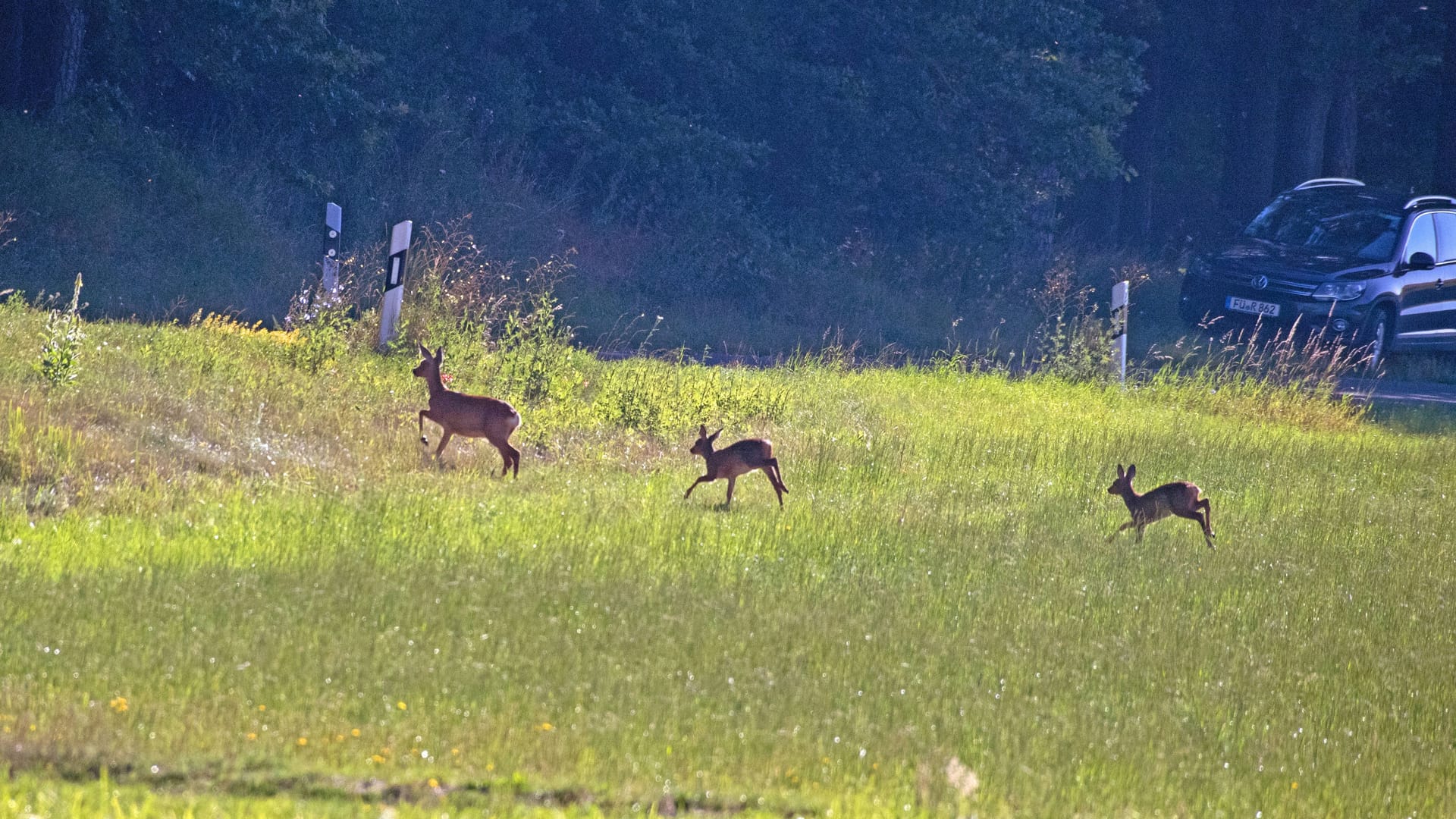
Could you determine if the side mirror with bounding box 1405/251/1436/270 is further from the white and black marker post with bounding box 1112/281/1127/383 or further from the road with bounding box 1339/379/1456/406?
the white and black marker post with bounding box 1112/281/1127/383

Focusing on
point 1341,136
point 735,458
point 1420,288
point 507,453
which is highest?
point 1341,136

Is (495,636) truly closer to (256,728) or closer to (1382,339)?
(256,728)

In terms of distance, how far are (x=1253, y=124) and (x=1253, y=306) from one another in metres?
15.2

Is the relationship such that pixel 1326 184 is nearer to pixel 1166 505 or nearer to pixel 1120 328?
pixel 1120 328

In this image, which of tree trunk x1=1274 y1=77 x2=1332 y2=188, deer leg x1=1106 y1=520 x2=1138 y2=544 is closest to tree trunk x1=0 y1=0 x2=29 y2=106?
deer leg x1=1106 y1=520 x2=1138 y2=544

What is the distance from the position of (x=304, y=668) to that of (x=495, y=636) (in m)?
0.85

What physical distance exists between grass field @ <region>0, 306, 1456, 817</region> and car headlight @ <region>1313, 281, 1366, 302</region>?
9856mm

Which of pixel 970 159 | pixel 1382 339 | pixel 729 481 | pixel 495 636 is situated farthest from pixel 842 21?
pixel 495 636

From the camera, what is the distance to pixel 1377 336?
2280 centimetres

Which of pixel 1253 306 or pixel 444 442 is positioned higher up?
pixel 1253 306

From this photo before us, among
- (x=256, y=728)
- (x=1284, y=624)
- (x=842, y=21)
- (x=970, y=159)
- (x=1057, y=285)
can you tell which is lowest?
(x=256, y=728)

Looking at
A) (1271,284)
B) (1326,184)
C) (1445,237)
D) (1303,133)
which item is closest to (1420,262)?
(1445,237)

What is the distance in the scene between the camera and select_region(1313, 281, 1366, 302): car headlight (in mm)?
22203

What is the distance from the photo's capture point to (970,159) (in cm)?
2864
